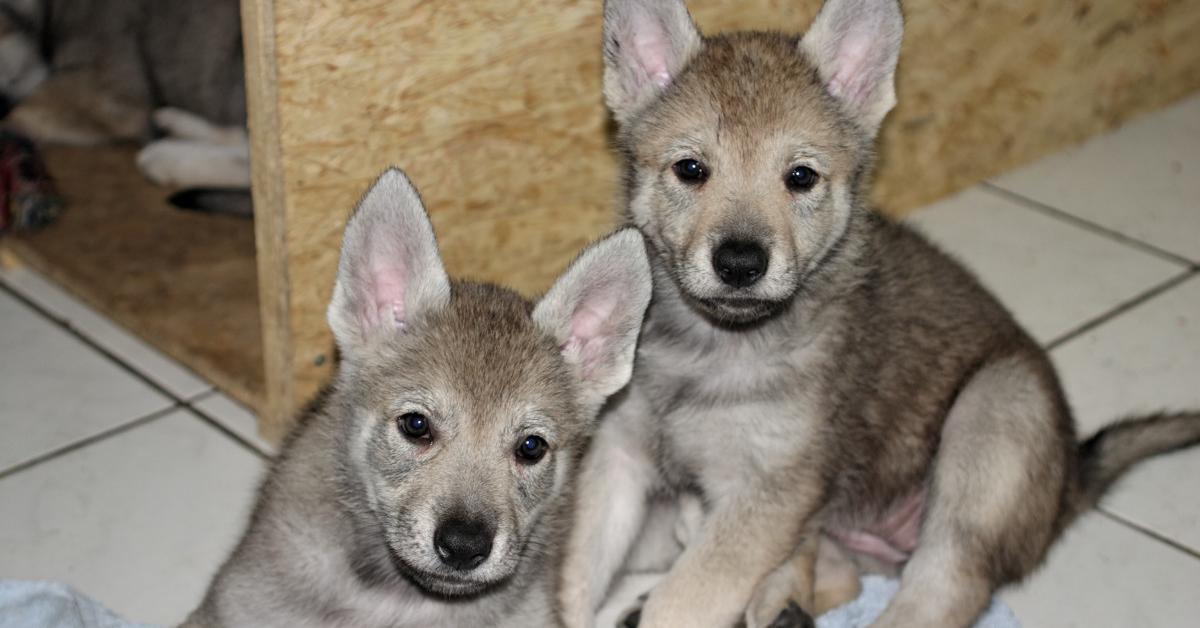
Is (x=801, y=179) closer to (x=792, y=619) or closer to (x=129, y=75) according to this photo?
(x=792, y=619)

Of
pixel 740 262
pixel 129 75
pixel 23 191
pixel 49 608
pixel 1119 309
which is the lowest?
pixel 129 75

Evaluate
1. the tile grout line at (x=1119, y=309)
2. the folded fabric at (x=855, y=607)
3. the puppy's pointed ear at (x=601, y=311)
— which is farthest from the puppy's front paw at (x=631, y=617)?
the tile grout line at (x=1119, y=309)

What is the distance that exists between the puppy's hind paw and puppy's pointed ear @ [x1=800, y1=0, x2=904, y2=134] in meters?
0.99

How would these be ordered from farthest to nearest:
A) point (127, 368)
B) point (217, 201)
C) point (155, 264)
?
point (217, 201) < point (155, 264) < point (127, 368)

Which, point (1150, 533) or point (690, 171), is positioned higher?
point (690, 171)

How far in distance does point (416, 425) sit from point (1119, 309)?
2.51 m

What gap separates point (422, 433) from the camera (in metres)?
2.64

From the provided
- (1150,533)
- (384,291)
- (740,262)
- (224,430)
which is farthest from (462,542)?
(1150,533)

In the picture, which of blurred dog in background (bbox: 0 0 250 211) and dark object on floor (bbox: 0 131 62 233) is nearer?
dark object on floor (bbox: 0 131 62 233)

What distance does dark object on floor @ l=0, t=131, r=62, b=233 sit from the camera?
4.40 meters

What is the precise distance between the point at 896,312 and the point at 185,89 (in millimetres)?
2845

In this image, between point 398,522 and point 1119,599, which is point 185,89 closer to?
point 398,522

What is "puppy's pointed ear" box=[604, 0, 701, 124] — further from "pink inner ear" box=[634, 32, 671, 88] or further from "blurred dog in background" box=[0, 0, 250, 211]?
"blurred dog in background" box=[0, 0, 250, 211]

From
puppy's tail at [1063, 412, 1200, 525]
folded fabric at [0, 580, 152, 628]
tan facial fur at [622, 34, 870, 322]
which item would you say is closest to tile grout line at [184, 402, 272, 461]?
folded fabric at [0, 580, 152, 628]
